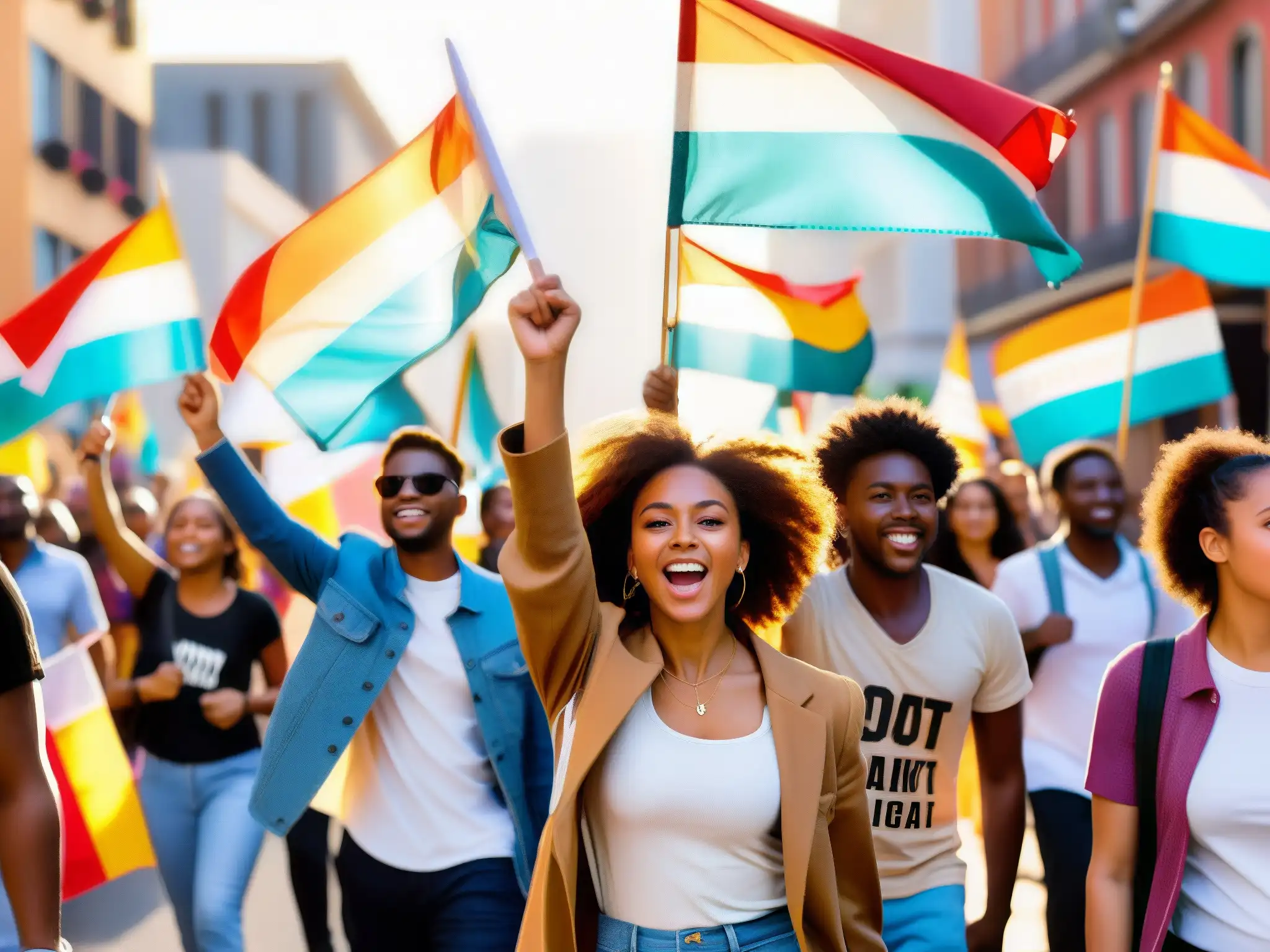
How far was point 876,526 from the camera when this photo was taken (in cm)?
515

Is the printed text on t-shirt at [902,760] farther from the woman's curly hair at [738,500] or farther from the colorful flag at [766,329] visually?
the colorful flag at [766,329]

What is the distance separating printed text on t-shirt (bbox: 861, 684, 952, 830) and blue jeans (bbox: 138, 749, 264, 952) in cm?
238

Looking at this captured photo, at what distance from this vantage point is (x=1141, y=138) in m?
29.6

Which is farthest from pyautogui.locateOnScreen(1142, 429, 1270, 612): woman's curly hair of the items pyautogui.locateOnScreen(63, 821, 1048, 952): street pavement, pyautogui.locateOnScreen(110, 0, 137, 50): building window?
pyautogui.locateOnScreen(110, 0, 137, 50): building window

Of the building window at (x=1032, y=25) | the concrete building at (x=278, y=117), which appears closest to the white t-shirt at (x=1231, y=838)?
the building window at (x=1032, y=25)

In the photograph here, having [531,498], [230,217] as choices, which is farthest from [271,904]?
[230,217]

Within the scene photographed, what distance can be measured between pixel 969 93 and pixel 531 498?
2.61m

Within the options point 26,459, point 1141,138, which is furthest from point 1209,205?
point 1141,138

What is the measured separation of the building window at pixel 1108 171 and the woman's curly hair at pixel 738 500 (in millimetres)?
27510

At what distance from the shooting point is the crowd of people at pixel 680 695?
3643mm

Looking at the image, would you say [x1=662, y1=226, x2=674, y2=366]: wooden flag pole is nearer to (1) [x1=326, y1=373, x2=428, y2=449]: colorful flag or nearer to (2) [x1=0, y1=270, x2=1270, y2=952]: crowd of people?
(2) [x1=0, y1=270, x2=1270, y2=952]: crowd of people

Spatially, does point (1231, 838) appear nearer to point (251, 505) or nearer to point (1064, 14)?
point (251, 505)

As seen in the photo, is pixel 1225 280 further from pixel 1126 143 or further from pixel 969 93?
pixel 1126 143

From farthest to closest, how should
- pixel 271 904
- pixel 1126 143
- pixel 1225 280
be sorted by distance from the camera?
pixel 1126 143 < pixel 271 904 < pixel 1225 280
